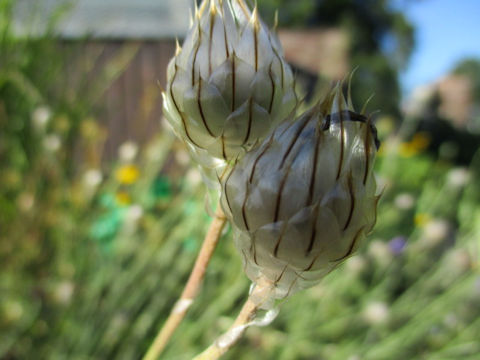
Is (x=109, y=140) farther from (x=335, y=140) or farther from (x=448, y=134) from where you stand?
(x=448, y=134)

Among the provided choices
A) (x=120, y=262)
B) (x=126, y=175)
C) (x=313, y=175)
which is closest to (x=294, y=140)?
(x=313, y=175)

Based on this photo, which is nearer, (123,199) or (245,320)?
(245,320)

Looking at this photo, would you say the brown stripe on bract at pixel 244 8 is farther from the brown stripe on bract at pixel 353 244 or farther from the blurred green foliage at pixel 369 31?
the blurred green foliage at pixel 369 31

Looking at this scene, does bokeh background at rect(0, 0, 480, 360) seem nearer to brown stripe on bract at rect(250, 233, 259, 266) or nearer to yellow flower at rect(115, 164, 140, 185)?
yellow flower at rect(115, 164, 140, 185)

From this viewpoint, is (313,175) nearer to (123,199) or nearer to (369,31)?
(123,199)

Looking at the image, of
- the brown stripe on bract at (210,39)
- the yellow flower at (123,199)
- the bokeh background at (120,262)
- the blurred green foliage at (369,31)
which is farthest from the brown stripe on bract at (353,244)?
the blurred green foliage at (369,31)

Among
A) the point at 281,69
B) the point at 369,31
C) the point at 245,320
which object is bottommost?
the point at 369,31
